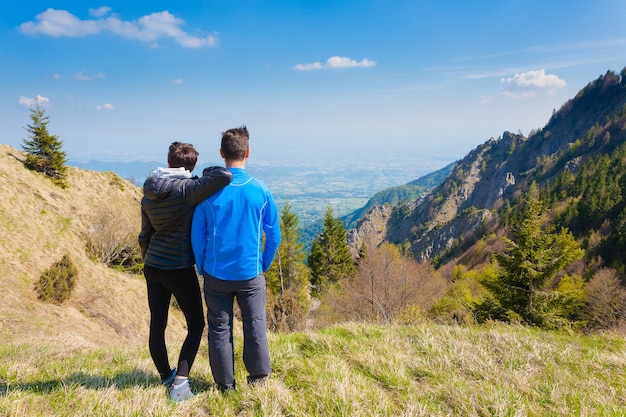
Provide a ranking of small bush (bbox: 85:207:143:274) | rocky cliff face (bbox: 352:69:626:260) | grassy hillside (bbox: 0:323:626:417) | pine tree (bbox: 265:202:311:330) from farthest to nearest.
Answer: rocky cliff face (bbox: 352:69:626:260)
pine tree (bbox: 265:202:311:330)
small bush (bbox: 85:207:143:274)
grassy hillside (bbox: 0:323:626:417)

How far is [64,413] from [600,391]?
176 inches

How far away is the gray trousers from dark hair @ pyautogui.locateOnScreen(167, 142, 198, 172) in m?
1.06

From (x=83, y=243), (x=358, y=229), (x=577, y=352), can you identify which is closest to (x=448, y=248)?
(x=358, y=229)

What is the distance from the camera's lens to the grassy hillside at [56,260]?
12434 mm

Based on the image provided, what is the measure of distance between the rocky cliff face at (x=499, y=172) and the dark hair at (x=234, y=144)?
336 feet

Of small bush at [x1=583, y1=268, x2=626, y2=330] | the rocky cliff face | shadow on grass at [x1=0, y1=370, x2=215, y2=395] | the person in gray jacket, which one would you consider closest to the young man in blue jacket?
the person in gray jacket

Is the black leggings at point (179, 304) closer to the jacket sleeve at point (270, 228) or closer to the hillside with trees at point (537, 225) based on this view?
the jacket sleeve at point (270, 228)

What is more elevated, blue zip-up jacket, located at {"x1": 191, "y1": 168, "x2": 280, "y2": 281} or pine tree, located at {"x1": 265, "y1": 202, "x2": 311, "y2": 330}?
blue zip-up jacket, located at {"x1": 191, "y1": 168, "x2": 280, "y2": 281}

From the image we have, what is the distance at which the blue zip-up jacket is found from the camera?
2.74 metres

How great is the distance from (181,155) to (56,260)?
1883 centimetres

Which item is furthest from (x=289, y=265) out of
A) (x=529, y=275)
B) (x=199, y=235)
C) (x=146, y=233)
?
(x=199, y=235)

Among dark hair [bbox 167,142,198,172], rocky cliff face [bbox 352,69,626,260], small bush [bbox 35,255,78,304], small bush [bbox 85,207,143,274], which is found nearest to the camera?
dark hair [bbox 167,142,198,172]

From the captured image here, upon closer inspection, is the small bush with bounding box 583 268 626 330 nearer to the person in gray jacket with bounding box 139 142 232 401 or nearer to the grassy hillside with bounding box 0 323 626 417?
the grassy hillside with bounding box 0 323 626 417

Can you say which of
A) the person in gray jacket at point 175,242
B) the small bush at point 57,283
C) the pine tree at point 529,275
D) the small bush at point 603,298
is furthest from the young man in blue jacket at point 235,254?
the small bush at point 603,298
